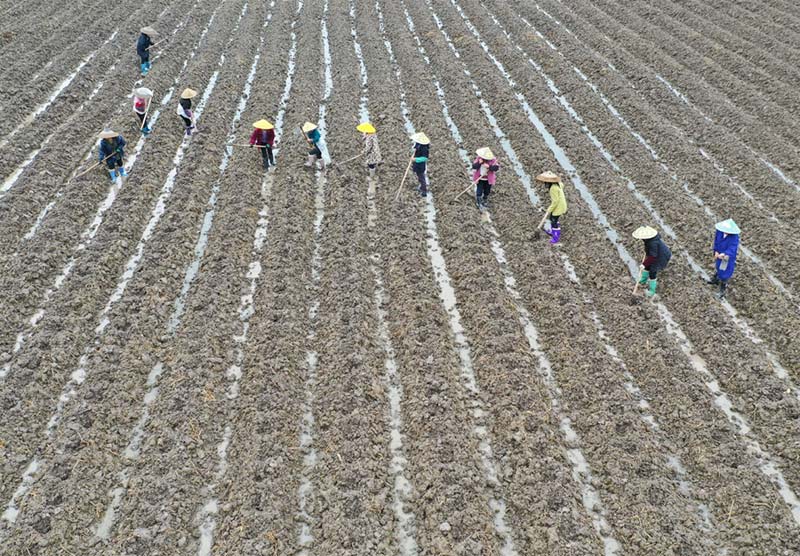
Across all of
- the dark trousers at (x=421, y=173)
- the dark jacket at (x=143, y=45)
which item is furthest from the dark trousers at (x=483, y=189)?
the dark jacket at (x=143, y=45)

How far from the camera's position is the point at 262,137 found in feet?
39.5

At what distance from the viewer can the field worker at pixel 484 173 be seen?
34.4ft

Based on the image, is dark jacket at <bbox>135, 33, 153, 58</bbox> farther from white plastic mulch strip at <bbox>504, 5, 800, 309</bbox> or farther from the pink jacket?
the pink jacket

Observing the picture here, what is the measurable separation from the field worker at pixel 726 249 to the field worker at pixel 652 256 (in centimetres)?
76

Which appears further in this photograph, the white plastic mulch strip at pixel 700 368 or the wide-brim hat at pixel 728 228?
the wide-brim hat at pixel 728 228

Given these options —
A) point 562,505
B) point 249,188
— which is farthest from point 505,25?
point 562,505

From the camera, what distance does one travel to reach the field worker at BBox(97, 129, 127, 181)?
11516 millimetres

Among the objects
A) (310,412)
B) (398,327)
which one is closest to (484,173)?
(398,327)

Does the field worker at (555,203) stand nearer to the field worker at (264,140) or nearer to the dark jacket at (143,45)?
the field worker at (264,140)

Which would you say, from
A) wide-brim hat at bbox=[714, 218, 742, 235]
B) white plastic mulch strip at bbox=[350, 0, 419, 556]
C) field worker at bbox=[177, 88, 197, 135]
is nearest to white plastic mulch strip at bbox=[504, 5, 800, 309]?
wide-brim hat at bbox=[714, 218, 742, 235]

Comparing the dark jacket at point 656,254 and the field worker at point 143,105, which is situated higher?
the field worker at point 143,105

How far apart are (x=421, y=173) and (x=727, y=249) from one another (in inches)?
216

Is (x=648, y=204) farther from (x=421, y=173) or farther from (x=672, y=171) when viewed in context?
(x=421, y=173)

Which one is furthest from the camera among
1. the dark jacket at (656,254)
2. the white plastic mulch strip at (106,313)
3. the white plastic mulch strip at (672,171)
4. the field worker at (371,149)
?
the field worker at (371,149)
